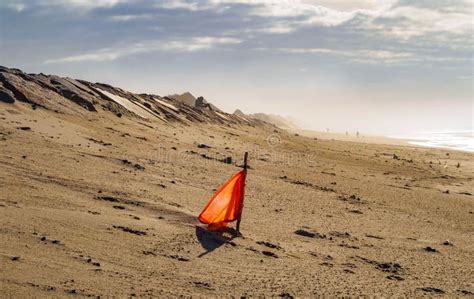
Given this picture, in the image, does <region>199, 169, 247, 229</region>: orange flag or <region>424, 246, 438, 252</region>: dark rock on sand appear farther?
<region>424, 246, 438, 252</region>: dark rock on sand

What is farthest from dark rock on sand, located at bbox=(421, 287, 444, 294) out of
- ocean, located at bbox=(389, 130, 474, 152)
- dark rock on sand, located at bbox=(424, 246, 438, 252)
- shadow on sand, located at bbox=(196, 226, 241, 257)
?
ocean, located at bbox=(389, 130, 474, 152)

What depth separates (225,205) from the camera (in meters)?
8.05

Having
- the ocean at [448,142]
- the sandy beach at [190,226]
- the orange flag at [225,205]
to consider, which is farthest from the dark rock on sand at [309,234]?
the ocean at [448,142]

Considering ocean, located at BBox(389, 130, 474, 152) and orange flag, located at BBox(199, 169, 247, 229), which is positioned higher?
ocean, located at BBox(389, 130, 474, 152)

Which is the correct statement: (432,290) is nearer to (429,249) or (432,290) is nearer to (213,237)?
(429,249)

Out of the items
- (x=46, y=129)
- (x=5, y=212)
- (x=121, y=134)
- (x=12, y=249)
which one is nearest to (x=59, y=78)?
(x=121, y=134)

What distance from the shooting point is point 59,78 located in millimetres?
19281

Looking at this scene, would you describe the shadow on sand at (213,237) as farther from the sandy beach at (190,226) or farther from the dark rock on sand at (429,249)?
the dark rock on sand at (429,249)

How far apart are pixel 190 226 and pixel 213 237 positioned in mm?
519

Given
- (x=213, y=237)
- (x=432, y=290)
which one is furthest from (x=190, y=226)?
(x=432, y=290)

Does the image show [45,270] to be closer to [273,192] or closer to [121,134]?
[273,192]

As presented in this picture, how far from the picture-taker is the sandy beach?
606cm

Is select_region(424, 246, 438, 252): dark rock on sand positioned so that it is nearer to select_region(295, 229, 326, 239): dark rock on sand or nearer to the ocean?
select_region(295, 229, 326, 239): dark rock on sand

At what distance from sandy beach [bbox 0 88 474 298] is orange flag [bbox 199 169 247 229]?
0.73 feet
